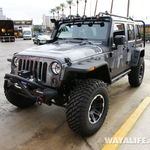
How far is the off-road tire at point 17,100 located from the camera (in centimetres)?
332

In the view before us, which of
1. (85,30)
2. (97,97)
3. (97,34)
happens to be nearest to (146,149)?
(97,97)

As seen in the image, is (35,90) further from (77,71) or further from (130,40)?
(130,40)

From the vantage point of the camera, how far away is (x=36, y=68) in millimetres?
2771

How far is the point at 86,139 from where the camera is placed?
2641 millimetres

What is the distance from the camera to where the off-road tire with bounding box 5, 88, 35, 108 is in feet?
10.9

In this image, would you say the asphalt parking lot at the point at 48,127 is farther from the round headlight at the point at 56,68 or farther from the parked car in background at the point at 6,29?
the parked car in background at the point at 6,29

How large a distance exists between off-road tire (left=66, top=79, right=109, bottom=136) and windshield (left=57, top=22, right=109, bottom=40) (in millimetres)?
1390

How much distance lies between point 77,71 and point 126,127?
4.84 ft

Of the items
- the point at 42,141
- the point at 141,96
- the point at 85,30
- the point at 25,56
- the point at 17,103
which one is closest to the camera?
the point at 42,141

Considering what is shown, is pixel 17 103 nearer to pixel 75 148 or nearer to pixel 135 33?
pixel 75 148

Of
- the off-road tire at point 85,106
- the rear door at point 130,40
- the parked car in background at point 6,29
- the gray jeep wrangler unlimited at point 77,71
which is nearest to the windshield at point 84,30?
the gray jeep wrangler unlimited at point 77,71

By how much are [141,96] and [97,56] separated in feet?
6.93

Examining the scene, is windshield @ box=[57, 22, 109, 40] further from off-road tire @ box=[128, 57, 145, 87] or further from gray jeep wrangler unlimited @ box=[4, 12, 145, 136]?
off-road tire @ box=[128, 57, 145, 87]

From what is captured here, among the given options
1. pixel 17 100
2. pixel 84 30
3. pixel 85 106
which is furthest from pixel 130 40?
pixel 17 100
